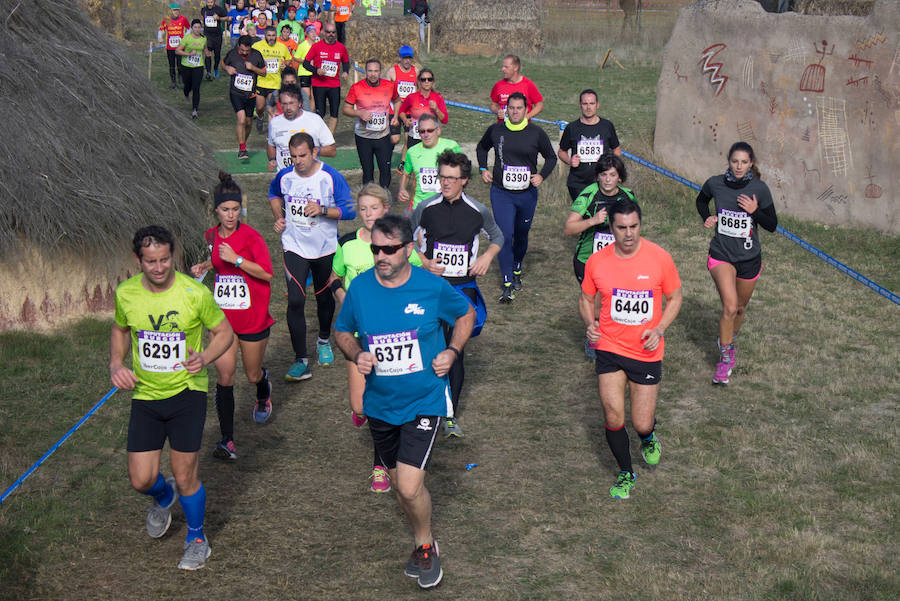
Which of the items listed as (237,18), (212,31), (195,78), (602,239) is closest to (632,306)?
(602,239)

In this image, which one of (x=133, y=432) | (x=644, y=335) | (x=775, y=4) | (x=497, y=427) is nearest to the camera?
(x=133, y=432)

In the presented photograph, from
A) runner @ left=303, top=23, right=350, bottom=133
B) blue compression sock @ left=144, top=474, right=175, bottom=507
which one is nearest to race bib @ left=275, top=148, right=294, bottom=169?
runner @ left=303, top=23, right=350, bottom=133

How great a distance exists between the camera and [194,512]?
5648 mm

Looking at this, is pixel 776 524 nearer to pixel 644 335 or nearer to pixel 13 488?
pixel 644 335

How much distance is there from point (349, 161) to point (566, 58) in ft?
47.6

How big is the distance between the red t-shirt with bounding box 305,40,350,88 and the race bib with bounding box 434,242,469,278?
10.3 m

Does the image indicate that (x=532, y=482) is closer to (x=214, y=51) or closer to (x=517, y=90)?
(x=517, y=90)

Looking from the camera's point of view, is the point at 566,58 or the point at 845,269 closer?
the point at 845,269

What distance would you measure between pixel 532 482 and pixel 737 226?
9.31ft

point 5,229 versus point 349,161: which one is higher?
point 5,229

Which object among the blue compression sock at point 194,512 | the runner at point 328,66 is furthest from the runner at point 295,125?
the runner at point 328,66

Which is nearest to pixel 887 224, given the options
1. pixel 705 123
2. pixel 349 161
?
pixel 705 123

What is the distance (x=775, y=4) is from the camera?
21.1m

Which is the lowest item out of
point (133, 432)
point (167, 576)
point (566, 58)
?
point (566, 58)
